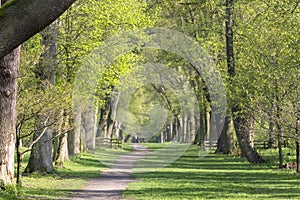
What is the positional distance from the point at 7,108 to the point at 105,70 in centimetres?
1476

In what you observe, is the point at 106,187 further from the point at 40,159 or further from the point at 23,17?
the point at 23,17

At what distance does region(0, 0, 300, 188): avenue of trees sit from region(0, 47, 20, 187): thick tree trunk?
3 cm

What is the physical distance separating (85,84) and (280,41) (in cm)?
915

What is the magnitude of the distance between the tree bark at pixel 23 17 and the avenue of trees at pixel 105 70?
0.04ft

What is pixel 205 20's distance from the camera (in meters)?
36.0

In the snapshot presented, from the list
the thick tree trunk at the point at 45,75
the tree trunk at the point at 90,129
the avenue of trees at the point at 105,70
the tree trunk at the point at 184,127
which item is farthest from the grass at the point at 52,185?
the tree trunk at the point at 184,127

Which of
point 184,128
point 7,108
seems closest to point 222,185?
point 7,108

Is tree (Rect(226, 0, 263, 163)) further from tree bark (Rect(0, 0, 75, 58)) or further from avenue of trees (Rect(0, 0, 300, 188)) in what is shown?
tree bark (Rect(0, 0, 75, 58))

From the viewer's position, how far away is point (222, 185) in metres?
21.7

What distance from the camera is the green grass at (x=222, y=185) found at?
18.1 metres

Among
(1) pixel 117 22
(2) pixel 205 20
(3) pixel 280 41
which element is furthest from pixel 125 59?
(3) pixel 280 41

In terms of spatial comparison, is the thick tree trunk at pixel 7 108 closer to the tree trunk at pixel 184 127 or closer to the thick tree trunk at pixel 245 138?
the thick tree trunk at pixel 245 138

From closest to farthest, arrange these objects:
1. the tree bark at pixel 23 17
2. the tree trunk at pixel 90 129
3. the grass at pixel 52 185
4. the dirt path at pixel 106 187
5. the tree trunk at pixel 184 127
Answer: the tree bark at pixel 23 17 → the grass at pixel 52 185 → the dirt path at pixel 106 187 → the tree trunk at pixel 90 129 → the tree trunk at pixel 184 127

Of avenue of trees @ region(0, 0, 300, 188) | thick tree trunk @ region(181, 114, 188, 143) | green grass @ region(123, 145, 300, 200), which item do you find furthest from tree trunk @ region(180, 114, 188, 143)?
green grass @ region(123, 145, 300, 200)
